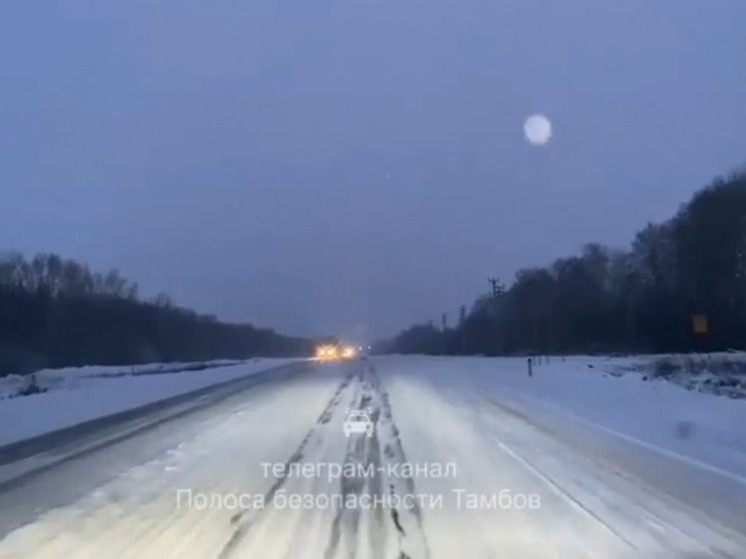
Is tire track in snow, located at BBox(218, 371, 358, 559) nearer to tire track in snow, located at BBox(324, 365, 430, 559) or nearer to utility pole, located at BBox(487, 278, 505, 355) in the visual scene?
tire track in snow, located at BBox(324, 365, 430, 559)

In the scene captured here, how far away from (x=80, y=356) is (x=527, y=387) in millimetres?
83946

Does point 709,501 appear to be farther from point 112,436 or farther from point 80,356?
point 80,356

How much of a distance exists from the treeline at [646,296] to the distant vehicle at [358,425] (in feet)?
124

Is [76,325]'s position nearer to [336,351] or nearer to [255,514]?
[336,351]

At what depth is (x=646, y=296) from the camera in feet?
387

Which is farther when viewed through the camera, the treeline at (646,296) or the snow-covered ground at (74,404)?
the treeline at (646,296)

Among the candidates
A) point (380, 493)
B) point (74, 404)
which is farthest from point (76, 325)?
point (380, 493)

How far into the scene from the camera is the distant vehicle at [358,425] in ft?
79.9

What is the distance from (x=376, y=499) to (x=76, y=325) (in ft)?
383

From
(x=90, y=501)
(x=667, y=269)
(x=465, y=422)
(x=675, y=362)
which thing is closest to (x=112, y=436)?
(x=465, y=422)

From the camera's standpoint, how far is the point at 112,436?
2602cm

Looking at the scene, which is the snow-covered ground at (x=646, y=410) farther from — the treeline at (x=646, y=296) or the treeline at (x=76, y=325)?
the treeline at (x=76, y=325)

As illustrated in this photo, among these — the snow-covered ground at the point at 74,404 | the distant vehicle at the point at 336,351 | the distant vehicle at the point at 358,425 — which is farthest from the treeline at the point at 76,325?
the distant vehicle at the point at 358,425

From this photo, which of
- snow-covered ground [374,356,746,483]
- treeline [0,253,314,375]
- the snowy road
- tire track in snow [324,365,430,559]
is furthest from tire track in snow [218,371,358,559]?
A: treeline [0,253,314,375]
